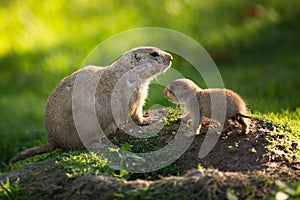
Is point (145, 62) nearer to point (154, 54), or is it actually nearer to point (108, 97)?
point (154, 54)

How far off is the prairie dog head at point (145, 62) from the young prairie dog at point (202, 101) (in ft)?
0.89

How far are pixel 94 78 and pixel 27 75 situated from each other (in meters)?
5.76

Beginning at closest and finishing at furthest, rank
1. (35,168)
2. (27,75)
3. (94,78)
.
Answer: (35,168)
(94,78)
(27,75)

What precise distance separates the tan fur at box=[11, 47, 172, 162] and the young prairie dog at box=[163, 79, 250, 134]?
32cm

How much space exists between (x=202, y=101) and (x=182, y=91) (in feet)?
1.32

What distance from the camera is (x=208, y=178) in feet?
13.5

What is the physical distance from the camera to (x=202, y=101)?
5.60 metres

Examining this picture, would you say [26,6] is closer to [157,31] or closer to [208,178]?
[157,31]

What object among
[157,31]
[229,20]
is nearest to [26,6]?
[157,31]

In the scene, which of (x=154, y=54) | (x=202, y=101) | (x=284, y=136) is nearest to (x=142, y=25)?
(x=154, y=54)

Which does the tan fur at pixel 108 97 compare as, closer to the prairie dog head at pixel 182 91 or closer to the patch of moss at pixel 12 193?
the prairie dog head at pixel 182 91

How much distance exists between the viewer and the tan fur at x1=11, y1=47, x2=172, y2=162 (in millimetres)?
5648

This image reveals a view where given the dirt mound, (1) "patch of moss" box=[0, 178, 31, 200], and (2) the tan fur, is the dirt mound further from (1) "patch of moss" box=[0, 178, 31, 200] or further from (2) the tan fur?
(1) "patch of moss" box=[0, 178, 31, 200]

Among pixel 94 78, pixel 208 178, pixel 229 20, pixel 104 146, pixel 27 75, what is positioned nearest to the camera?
pixel 208 178
